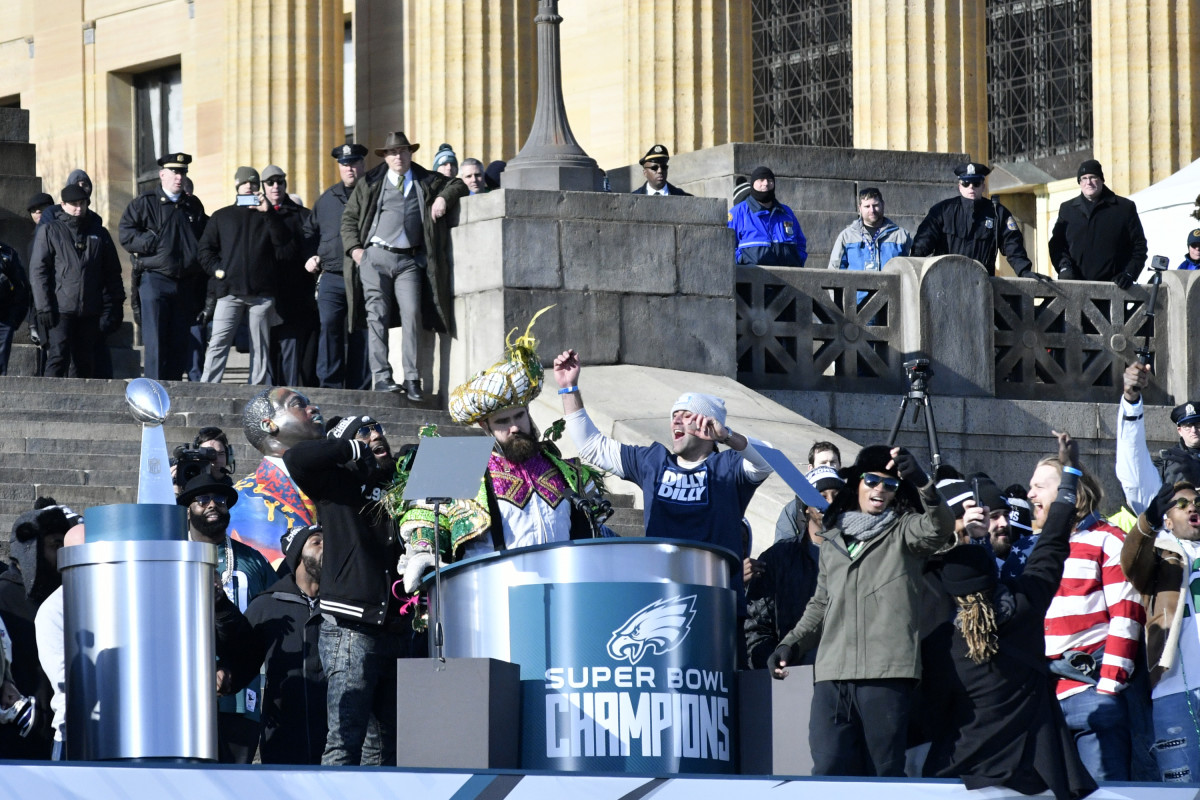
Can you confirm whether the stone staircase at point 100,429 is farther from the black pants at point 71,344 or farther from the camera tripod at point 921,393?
the camera tripod at point 921,393

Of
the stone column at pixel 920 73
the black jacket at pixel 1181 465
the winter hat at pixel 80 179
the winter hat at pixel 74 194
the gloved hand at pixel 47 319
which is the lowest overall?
the black jacket at pixel 1181 465

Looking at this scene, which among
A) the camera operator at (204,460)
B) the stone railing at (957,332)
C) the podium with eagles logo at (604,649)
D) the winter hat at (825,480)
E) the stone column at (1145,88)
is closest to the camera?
the podium with eagles logo at (604,649)

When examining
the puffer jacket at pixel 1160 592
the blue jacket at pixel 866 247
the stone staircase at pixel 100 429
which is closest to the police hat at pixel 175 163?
the stone staircase at pixel 100 429

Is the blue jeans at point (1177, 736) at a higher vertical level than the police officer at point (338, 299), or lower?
lower

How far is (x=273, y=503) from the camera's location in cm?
1195

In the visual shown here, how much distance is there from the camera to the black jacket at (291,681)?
10211mm

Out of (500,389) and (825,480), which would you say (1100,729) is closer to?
(825,480)

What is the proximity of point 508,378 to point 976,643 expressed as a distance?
2.09m

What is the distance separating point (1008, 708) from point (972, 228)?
9891 millimetres

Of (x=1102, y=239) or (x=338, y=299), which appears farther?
(x=1102, y=239)

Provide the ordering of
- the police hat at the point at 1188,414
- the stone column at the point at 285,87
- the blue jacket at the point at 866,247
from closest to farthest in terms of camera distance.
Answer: the police hat at the point at 1188,414
the blue jacket at the point at 866,247
the stone column at the point at 285,87

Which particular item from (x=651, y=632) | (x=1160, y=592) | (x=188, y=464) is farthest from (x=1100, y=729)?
(x=188, y=464)

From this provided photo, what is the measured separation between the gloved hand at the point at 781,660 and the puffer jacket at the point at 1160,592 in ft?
5.35

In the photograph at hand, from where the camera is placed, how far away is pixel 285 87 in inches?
1231
